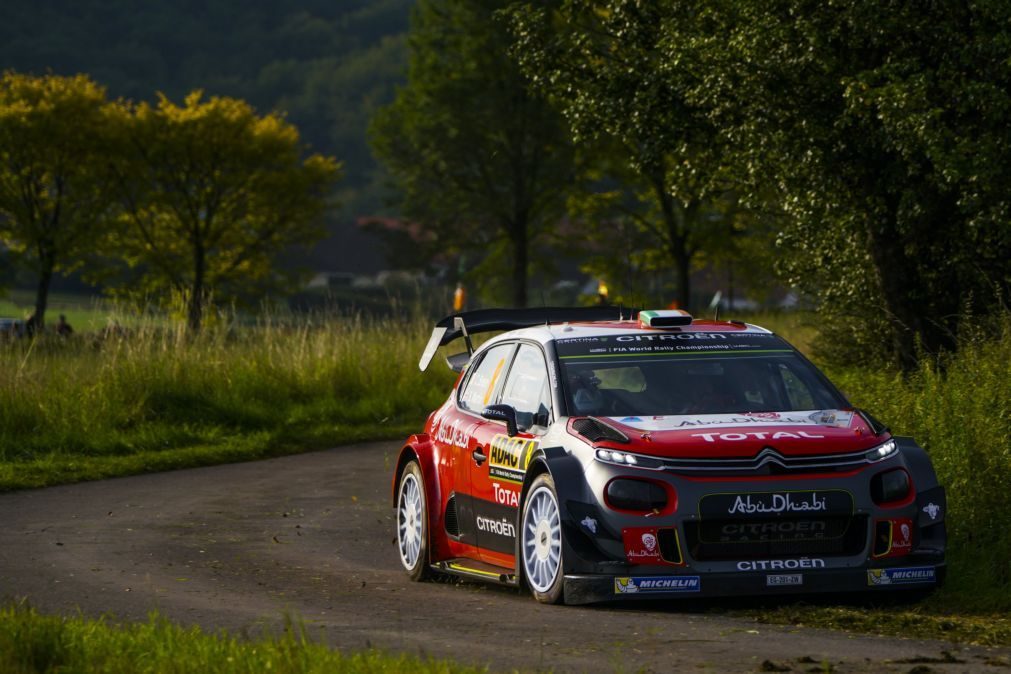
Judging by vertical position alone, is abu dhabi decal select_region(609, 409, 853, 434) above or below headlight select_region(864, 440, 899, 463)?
above

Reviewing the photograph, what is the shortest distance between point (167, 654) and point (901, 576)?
3989 mm

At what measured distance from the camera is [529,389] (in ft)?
35.7

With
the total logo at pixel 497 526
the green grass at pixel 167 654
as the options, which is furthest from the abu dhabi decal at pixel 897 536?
the green grass at pixel 167 654

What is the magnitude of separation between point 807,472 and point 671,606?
1.07 metres

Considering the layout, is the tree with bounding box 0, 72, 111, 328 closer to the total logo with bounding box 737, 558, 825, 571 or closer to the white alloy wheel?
the white alloy wheel

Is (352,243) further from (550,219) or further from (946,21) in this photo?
(946,21)

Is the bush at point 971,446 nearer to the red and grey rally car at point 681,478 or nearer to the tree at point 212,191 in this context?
the red and grey rally car at point 681,478

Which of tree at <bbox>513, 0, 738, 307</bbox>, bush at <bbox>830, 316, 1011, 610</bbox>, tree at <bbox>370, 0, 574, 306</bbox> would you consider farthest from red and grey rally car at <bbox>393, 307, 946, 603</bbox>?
tree at <bbox>370, 0, 574, 306</bbox>

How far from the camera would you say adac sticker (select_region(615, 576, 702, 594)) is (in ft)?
30.3

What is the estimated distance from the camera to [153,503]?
643 inches

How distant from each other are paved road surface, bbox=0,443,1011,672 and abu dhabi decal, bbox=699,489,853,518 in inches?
22.1

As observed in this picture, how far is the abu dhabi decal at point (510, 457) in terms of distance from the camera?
10.2 meters

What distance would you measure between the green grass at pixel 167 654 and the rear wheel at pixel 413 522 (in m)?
3.09

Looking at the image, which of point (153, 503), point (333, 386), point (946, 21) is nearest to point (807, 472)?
point (153, 503)
